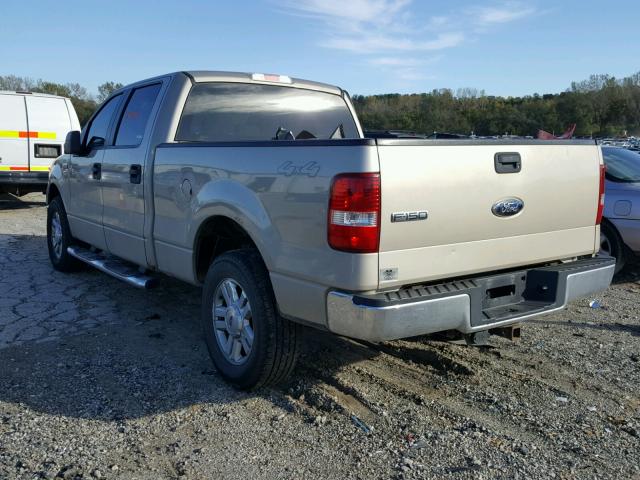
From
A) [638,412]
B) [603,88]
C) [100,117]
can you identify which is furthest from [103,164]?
[603,88]

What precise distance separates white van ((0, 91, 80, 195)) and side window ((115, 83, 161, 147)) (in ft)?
24.7

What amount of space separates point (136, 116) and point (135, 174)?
2.24ft

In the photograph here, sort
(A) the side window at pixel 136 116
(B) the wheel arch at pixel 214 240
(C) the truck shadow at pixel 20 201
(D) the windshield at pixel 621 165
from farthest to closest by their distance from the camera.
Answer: (C) the truck shadow at pixel 20 201 → (D) the windshield at pixel 621 165 → (A) the side window at pixel 136 116 → (B) the wheel arch at pixel 214 240

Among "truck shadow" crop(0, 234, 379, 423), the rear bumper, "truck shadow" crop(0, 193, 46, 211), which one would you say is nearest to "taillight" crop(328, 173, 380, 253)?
the rear bumper

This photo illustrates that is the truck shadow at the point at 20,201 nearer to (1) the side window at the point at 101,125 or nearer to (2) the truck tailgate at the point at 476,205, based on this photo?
(1) the side window at the point at 101,125

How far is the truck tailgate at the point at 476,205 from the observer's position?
3.01 m

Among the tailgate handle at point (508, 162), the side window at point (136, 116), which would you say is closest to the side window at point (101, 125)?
A: the side window at point (136, 116)

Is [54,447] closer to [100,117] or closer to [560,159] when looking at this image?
[560,159]

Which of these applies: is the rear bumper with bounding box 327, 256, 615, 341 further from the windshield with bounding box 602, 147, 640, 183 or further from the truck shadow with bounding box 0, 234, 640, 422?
the windshield with bounding box 602, 147, 640, 183

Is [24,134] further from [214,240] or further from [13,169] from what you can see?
[214,240]

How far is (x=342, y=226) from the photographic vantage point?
2973mm

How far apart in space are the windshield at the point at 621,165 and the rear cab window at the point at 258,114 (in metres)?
3.20

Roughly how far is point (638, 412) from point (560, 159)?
1540 mm

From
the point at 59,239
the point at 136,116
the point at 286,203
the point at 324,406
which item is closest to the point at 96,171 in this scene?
the point at 136,116
